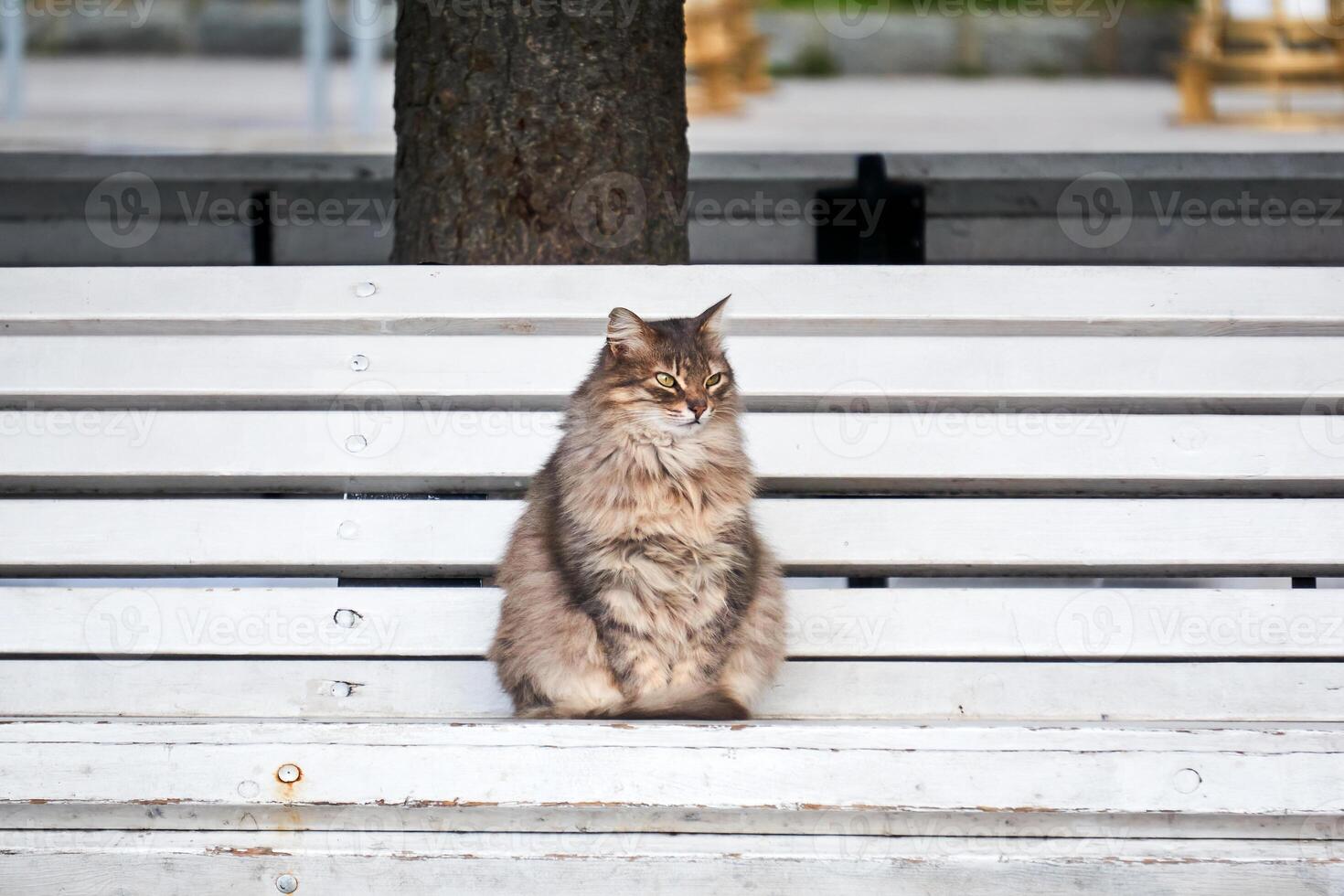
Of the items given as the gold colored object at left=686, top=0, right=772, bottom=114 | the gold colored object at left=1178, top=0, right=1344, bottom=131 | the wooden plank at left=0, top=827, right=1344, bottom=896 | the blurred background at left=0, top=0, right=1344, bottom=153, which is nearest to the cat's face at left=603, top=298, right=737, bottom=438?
the wooden plank at left=0, top=827, right=1344, bottom=896

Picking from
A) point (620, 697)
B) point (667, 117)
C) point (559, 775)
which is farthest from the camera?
point (667, 117)

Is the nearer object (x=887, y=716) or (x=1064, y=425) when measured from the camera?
(x=887, y=716)

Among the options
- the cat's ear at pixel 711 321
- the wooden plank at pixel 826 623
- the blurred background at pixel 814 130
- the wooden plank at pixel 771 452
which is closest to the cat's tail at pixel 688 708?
the wooden plank at pixel 826 623

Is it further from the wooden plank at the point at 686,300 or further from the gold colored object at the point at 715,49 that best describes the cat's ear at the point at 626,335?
the gold colored object at the point at 715,49

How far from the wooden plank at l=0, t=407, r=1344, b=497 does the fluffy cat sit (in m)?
0.26

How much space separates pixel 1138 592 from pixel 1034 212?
6.57 ft

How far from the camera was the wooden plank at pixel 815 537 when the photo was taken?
2.84m

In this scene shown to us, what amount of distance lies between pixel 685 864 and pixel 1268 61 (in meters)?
8.96

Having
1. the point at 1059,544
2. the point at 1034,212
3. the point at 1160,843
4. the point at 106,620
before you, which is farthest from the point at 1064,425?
the point at 106,620

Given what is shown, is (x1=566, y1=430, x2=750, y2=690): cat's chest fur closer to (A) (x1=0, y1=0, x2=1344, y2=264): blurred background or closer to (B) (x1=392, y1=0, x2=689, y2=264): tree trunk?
(B) (x1=392, y1=0, x2=689, y2=264): tree trunk

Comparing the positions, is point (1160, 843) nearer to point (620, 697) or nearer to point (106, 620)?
point (620, 697)

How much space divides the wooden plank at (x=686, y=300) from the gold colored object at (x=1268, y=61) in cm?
718

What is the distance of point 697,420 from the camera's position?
2676 millimetres

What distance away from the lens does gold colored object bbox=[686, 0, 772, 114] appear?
10.9m
